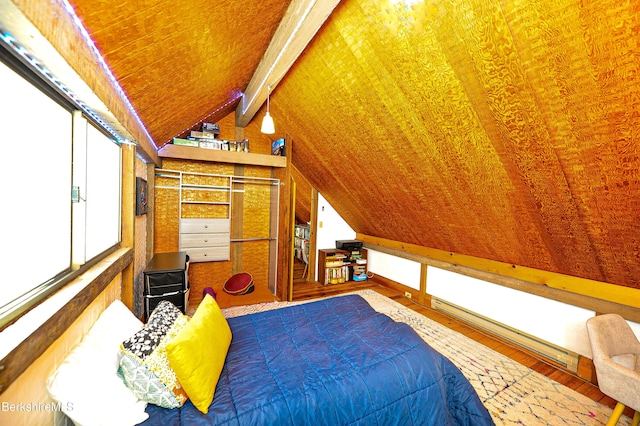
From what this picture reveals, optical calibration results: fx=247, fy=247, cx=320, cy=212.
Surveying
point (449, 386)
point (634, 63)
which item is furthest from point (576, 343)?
point (634, 63)

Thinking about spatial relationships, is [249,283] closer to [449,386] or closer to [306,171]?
[306,171]

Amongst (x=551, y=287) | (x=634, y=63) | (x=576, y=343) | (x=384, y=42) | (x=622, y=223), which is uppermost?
(x=384, y=42)

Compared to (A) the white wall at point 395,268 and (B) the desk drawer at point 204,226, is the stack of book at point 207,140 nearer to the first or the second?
(B) the desk drawer at point 204,226

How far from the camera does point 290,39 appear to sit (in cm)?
196

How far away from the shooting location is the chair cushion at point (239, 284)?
380cm

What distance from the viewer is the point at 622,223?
5.96 ft

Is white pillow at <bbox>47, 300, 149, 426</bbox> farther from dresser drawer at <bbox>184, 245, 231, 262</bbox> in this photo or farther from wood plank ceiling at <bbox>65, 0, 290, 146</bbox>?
dresser drawer at <bbox>184, 245, 231, 262</bbox>

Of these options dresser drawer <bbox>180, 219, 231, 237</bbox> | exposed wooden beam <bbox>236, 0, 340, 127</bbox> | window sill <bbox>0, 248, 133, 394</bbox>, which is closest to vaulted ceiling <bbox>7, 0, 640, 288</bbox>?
exposed wooden beam <bbox>236, 0, 340, 127</bbox>

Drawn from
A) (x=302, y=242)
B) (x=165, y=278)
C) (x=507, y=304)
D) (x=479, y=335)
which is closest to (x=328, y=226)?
(x=302, y=242)

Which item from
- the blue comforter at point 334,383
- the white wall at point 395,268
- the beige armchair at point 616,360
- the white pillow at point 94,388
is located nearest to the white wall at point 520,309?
the white wall at point 395,268

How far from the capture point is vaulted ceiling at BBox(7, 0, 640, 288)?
50.4 inches

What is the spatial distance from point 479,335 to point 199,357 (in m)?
3.33

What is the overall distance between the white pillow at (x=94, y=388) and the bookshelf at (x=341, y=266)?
150 inches

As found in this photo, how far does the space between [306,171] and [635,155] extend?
399cm
